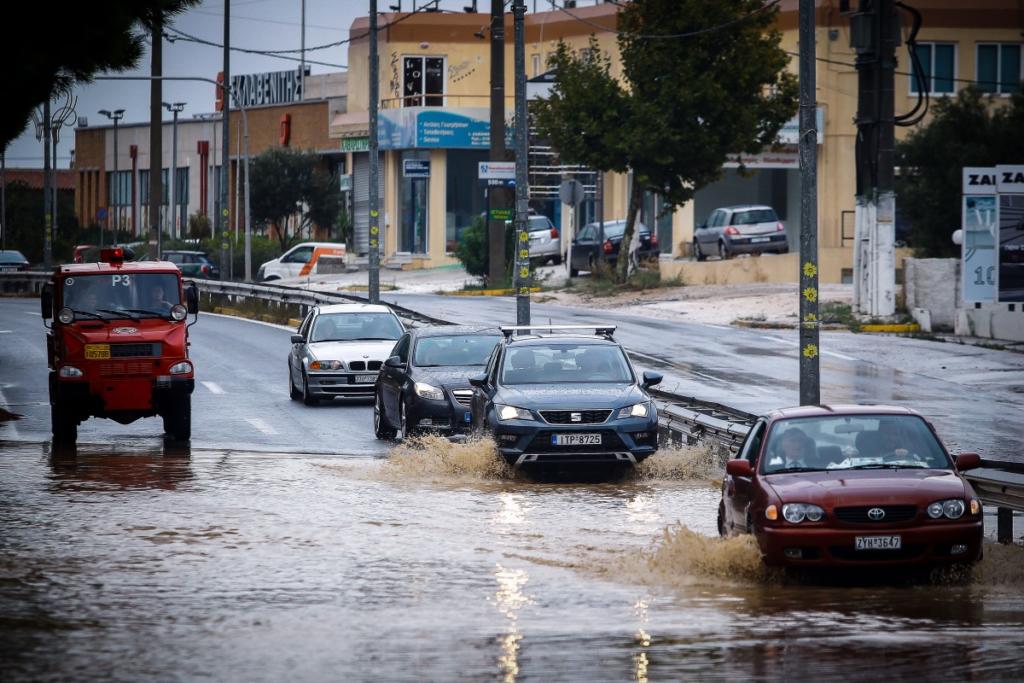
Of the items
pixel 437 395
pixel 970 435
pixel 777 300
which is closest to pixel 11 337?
pixel 777 300

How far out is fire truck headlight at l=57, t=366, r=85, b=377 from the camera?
2152 centimetres

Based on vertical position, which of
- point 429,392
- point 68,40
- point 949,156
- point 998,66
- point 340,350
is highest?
point 998,66

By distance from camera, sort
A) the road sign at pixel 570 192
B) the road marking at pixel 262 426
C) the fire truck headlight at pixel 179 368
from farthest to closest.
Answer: the road sign at pixel 570 192, the road marking at pixel 262 426, the fire truck headlight at pixel 179 368

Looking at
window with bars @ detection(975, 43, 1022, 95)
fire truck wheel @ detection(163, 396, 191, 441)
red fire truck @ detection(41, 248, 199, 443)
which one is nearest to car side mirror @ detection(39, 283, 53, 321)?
red fire truck @ detection(41, 248, 199, 443)

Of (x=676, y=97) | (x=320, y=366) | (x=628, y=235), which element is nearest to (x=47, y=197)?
(x=628, y=235)

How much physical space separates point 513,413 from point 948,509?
7.02m

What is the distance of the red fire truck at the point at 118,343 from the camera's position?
21.6 meters

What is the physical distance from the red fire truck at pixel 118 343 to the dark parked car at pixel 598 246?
3307 cm

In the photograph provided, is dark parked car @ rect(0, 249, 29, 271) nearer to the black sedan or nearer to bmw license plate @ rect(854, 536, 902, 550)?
the black sedan

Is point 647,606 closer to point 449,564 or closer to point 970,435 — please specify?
point 449,564

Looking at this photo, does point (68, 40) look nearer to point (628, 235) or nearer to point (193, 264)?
point (628, 235)

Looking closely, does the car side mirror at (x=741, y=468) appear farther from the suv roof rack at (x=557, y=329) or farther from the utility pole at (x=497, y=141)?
the utility pole at (x=497, y=141)

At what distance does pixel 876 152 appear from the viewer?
1548 inches

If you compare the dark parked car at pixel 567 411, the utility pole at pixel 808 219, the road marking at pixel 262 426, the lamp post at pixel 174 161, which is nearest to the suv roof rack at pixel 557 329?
the dark parked car at pixel 567 411
